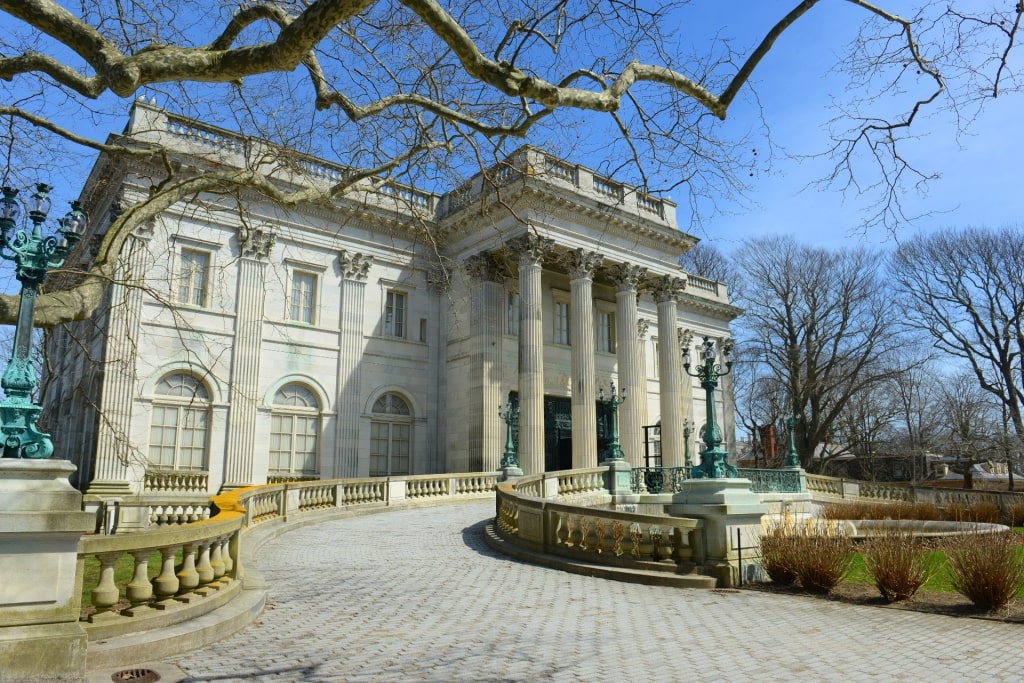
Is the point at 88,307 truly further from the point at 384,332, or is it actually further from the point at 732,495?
the point at 384,332

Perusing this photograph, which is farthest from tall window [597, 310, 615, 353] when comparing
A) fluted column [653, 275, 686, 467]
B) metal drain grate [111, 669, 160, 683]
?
metal drain grate [111, 669, 160, 683]

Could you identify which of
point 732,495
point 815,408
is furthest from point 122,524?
point 815,408

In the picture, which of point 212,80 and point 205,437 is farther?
point 205,437

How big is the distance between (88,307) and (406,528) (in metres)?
10.1

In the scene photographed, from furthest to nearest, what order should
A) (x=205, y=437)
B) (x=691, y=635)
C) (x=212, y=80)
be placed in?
(x=205, y=437) < (x=691, y=635) < (x=212, y=80)

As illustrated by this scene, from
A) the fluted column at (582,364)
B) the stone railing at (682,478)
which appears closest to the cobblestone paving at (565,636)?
the stone railing at (682,478)

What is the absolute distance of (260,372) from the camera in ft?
84.6

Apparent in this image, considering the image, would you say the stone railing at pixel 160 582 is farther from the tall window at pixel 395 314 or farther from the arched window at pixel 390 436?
the tall window at pixel 395 314

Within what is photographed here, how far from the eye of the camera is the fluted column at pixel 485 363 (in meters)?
27.7

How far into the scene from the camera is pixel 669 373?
31.5m

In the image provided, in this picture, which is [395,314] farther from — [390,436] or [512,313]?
[390,436]

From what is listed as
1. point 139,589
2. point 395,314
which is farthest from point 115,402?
point 139,589

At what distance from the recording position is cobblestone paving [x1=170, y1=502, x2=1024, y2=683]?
5.62 metres

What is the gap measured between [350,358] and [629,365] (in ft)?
36.9
